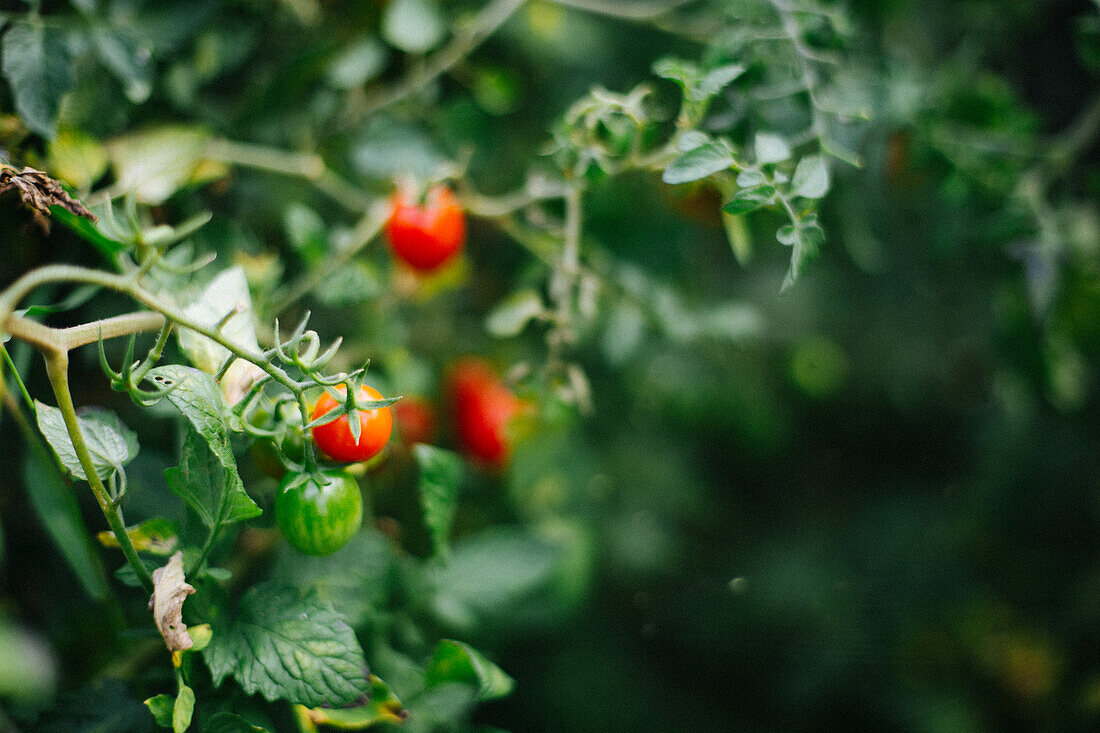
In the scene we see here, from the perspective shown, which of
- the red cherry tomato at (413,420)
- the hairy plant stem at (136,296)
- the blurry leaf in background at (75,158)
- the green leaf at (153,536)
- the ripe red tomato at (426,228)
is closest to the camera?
the hairy plant stem at (136,296)

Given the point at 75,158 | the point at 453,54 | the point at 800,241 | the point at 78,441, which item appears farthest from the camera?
the point at 453,54

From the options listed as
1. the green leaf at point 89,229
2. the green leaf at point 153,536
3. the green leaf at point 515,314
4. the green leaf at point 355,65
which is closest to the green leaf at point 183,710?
the green leaf at point 153,536

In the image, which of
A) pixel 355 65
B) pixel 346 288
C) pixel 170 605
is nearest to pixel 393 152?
pixel 355 65

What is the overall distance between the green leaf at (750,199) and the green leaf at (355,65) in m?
0.52

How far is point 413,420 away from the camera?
907 millimetres

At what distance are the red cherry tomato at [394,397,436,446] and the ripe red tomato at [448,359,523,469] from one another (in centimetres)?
8

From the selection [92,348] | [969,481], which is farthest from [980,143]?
[92,348]

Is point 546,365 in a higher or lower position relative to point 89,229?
lower

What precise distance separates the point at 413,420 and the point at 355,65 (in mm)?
466

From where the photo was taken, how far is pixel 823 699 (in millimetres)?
1315

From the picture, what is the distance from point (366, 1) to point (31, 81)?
44cm

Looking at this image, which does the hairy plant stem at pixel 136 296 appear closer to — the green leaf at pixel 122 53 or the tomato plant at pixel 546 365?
the tomato plant at pixel 546 365

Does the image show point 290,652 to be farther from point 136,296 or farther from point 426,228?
point 426,228

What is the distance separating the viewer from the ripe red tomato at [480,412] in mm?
962
